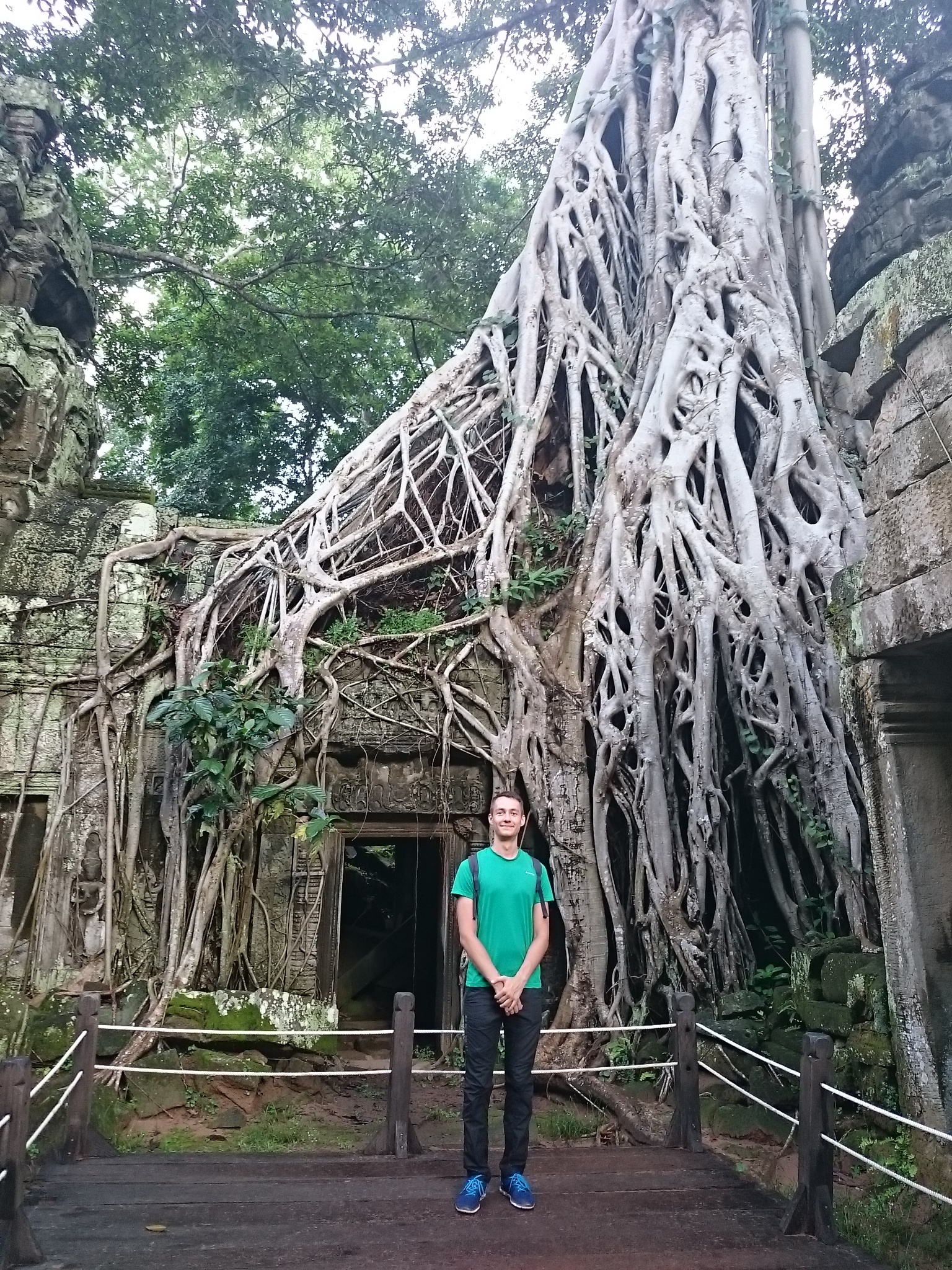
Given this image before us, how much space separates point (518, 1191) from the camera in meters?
2.46

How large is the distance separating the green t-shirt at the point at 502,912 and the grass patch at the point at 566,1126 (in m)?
1.87

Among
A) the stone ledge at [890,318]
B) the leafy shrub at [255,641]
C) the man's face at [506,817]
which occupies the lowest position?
the man's face at [506,817]

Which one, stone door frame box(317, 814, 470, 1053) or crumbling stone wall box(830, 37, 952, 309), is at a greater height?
crumbling stone wall box(830, 37, 952, 309)

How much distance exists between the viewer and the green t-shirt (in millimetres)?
2504

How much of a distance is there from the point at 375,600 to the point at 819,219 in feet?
13.9

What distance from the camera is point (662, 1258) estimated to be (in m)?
2.15

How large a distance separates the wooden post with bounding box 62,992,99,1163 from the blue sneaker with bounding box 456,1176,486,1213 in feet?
4.66

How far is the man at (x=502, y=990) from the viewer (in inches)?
96.3

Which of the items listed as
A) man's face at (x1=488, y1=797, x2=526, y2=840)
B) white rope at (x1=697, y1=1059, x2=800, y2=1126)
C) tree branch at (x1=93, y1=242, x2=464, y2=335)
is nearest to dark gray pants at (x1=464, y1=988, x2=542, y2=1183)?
man's face at (x1=488, y1=797, x2=526, y2=840)

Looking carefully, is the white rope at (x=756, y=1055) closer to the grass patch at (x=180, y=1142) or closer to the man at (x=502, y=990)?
the man at (x=502, y=990)

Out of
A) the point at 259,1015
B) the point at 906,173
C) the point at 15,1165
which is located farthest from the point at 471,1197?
the point at 906,173

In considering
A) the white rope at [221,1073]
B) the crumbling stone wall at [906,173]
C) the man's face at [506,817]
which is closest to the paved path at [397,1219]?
the white rope at [221,1073]

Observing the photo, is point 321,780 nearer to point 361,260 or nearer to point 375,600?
point 375,600

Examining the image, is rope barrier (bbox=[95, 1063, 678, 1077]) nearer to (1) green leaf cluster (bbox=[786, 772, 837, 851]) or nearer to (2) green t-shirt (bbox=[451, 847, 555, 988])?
(2) green t-shirt (bbox=[451, 847, 555, 988])
